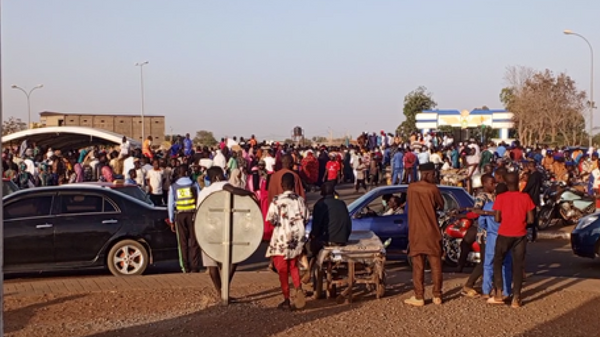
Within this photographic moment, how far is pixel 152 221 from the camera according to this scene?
12344mm

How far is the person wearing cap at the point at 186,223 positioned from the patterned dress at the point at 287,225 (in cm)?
299

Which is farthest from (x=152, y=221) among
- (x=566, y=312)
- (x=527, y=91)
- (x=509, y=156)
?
(x=527, y=91)

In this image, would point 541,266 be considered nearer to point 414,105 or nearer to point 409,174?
point 409,174

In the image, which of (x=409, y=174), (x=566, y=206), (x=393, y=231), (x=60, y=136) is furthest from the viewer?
(x=60, y=136)

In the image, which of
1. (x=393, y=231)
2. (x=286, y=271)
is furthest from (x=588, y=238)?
(x=286, y=271)

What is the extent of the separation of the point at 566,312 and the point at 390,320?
2.24 meters

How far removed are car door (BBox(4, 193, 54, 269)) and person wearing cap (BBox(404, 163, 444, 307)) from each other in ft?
18.8

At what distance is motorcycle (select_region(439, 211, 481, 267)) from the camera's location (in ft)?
42.5

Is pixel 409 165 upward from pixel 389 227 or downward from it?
upward

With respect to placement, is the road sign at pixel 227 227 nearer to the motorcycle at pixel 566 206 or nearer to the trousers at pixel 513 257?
the trousers at pixel 513 257

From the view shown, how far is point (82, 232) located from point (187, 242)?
163 centimetres

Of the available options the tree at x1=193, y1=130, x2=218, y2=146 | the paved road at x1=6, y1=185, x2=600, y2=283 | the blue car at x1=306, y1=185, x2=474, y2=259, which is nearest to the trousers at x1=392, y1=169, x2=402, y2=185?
the paved road at x1=6, y1=185, x2=600, y2=283

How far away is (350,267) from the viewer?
954cm

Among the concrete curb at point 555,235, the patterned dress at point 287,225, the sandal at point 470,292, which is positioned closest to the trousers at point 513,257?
the sandal at point 470,292
